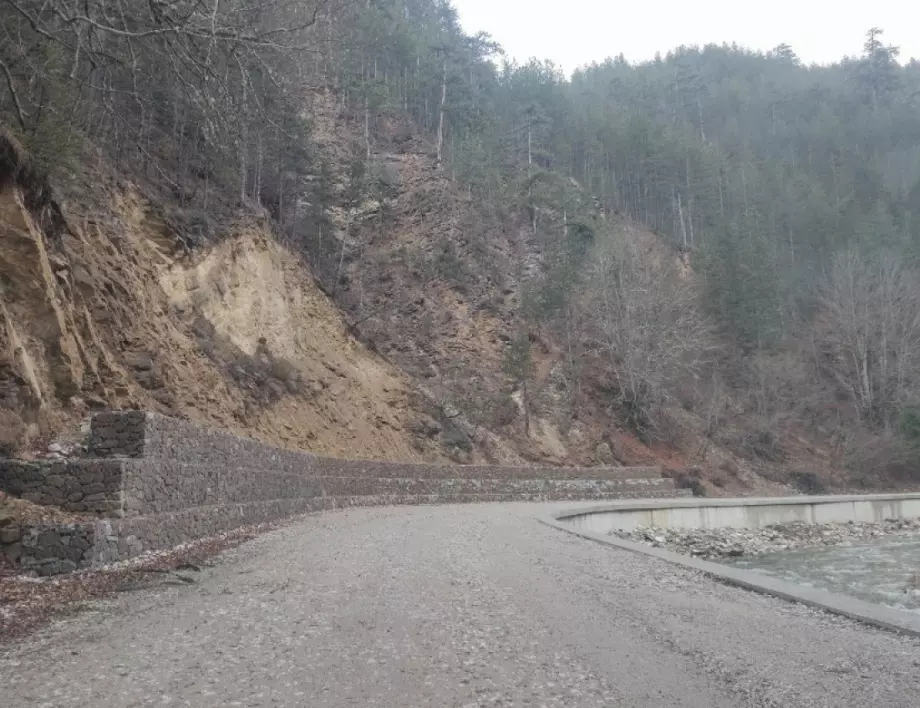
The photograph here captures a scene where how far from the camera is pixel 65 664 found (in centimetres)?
493

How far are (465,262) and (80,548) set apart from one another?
3479 cm

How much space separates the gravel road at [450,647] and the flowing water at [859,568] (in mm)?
6135

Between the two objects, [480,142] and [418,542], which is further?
[480,142]

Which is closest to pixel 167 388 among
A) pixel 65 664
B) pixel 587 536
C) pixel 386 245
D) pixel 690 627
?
pixel 587 536

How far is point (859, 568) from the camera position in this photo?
55.6 feet

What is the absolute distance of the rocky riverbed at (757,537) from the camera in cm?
1950

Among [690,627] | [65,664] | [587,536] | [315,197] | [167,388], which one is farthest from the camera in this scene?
[315,197]

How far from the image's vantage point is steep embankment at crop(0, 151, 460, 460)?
486 inches

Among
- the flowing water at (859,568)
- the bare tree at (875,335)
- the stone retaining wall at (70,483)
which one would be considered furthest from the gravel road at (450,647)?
the bare tree at (875,335)

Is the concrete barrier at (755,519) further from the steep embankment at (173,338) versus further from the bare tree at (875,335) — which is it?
the bare tree at (875,335)

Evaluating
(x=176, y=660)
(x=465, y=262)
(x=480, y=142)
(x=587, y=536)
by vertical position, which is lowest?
(x=587, y=536)

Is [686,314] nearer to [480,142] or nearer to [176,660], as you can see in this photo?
[480,142]

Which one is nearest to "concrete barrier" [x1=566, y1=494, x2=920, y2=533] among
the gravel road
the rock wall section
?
the rock wall section

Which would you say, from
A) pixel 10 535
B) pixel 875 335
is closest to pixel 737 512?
pixel 10 535
